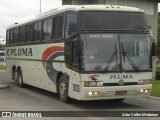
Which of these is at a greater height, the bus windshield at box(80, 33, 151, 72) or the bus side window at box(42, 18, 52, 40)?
the bus side window at box(42, 18, 52, 40)

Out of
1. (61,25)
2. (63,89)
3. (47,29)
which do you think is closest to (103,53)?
(63,89)

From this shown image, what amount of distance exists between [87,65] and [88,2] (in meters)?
20.0

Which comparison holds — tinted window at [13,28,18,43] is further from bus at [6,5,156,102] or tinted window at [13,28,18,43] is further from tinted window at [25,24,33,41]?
bus at [6,5,156,102]

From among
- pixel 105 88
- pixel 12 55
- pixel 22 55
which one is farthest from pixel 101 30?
pixel 12 55

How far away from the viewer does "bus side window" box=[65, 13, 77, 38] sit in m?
13.7

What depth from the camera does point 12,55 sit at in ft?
76.7

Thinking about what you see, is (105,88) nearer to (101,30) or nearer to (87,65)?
(87,65)

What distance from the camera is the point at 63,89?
14750mm

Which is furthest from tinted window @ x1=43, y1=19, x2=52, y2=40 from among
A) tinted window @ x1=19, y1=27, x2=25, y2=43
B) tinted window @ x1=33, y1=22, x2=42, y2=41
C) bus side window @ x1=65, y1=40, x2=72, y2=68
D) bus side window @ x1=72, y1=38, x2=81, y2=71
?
tinted window @ x1=19, y1=27, x2=25, y2=43

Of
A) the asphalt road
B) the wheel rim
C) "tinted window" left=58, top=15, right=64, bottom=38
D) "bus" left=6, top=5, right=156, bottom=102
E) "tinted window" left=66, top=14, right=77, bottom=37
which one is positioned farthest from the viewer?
"tinted window" left=58, top=15, right=64, bottom=38

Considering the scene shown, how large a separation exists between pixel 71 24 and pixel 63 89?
7.70 ft

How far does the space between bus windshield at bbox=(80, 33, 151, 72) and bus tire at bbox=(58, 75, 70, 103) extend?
5.93ft

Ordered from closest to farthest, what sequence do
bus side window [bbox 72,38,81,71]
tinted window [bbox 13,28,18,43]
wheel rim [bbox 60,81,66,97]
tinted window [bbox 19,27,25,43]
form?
bus side window [bbox 72,38,81,71]
wheel rim [bbox 60,81,66,97]
tinted window [bbox 19,27,25,43]
tinted window [bbox 13,28,18,43]

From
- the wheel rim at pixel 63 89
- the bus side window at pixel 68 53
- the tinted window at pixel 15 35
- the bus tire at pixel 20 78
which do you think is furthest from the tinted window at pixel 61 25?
the tinted window at pixel 15 35
